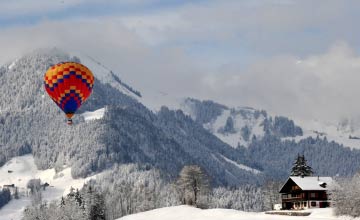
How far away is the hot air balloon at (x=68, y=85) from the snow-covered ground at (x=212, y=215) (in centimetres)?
3431

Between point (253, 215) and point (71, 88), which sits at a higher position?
point (71, 88)

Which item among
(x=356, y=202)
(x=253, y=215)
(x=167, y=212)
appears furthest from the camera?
(x=167, y=212)

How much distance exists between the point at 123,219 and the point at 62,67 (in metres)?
46.7

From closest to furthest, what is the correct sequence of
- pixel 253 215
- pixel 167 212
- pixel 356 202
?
1. pixel 356 202
2. pixel 253 215
3. pixel 167 212

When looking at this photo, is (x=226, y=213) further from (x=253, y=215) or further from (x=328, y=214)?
(x=328, y=214)

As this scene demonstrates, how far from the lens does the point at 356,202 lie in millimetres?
152750

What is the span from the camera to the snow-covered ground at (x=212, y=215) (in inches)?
6166

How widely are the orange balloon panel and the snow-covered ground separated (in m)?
34.3

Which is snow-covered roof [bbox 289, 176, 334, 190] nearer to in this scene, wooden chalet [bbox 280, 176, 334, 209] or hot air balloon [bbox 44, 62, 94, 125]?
wooden chalet [bbox 280, 176, 334, 209]

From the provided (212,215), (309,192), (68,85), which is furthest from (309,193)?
(68,85)

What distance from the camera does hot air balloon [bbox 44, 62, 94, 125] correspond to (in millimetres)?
157250

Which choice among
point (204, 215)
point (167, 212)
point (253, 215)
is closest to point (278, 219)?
point (253, 215)

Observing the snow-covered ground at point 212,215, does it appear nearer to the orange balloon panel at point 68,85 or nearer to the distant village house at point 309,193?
the distant village house at point 309,193

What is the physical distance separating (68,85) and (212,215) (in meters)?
40.1
